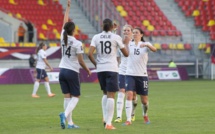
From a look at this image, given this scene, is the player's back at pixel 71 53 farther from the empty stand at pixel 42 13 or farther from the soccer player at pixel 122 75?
the empty stand at pixel 42 13

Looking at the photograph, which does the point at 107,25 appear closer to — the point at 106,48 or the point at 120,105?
the point at 106,48

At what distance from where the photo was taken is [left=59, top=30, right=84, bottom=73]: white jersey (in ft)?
50.0

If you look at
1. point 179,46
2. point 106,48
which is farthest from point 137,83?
point 179,46

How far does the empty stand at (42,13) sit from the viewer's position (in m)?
46.6

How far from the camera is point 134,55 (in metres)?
17.0

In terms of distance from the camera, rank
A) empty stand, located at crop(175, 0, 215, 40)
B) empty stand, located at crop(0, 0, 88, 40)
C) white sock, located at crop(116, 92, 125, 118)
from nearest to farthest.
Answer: white sock, located at crop(116, 92, 125, 118), empty stand, located at crop(0, 0, 88, 40), empty stand, located at crop(175, 0, 215, 40)

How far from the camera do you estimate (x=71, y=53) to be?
15.3 meters

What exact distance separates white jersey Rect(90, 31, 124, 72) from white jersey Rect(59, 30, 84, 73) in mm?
331

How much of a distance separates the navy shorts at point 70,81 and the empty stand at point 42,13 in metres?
30.5

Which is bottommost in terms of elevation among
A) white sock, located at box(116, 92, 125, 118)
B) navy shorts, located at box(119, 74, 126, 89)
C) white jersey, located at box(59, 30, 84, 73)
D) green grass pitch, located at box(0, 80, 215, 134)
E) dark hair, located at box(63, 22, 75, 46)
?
green grass pitch, located at box(0, 80, 215, 134)

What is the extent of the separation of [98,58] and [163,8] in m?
39.0

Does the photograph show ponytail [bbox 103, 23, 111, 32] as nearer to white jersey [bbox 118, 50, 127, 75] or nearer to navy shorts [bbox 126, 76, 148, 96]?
navy shorts [bbox 126, 76, 148, 96]

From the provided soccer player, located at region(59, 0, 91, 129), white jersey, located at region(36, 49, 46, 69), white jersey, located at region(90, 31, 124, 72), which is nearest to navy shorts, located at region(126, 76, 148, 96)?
white jersey, located at region(90, 31, 124, 72)

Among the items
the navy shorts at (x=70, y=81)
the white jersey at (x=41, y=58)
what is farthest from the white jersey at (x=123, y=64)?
the white jersey at (x=41, y=58)
